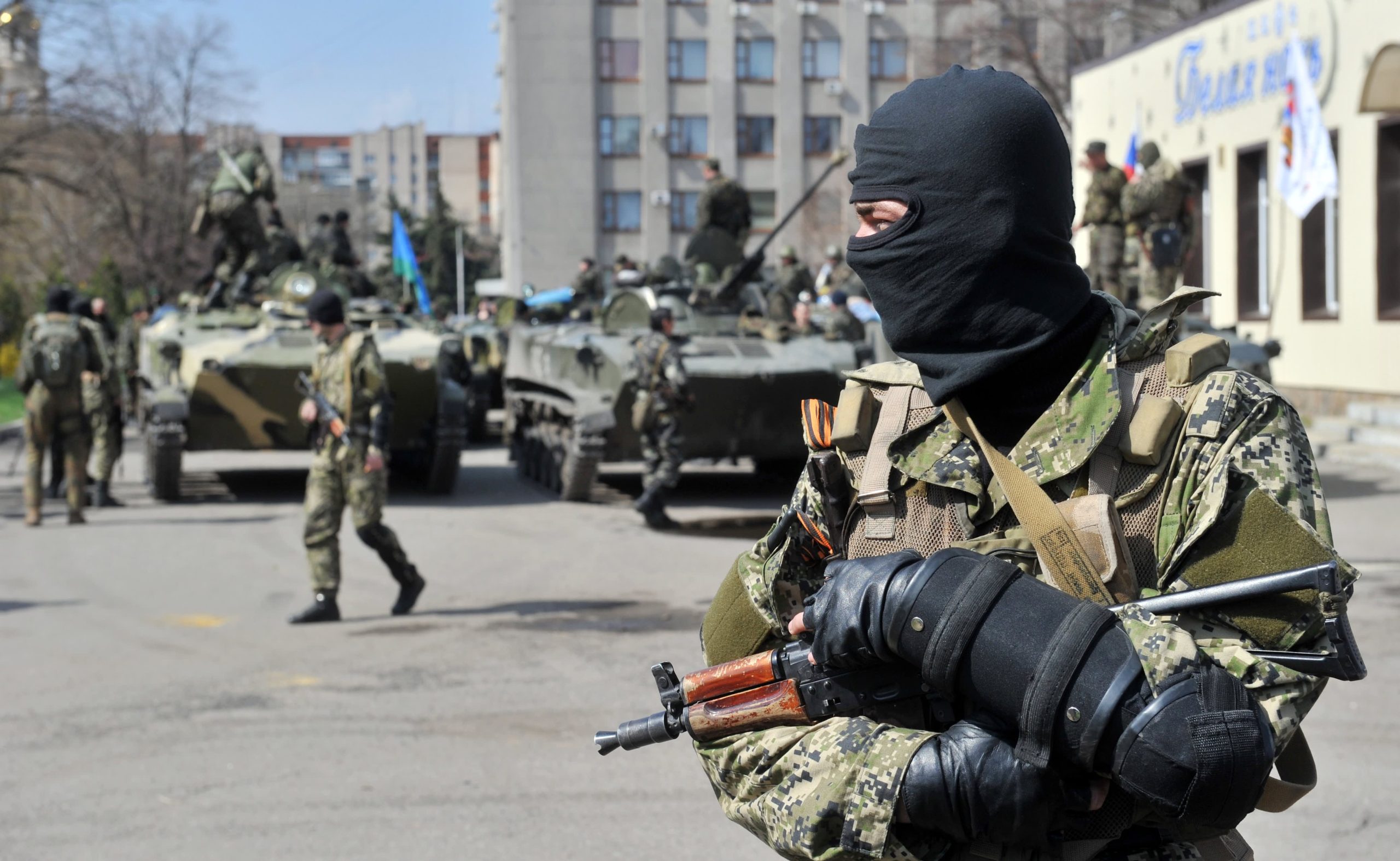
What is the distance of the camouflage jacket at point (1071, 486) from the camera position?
1.73 m

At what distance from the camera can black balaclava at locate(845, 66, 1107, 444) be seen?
193 cm

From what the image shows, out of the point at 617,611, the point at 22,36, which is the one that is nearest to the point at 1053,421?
the point at 617,611

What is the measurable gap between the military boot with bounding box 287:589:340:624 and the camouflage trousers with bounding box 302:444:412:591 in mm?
73

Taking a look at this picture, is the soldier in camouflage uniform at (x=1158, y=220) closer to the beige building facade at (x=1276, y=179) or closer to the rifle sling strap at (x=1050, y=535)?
the beige building facade at (x=1276, y=179)

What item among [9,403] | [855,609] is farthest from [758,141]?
[855,609]

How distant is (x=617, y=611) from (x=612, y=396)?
4926 mm

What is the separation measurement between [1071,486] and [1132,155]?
1894 centimetres

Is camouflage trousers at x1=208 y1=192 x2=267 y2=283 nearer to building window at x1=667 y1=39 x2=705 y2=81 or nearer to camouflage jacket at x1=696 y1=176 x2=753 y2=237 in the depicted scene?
camouflage jacket at x1=696 y1=176 x2=753 y2=237

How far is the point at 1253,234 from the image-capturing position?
63.9 feet

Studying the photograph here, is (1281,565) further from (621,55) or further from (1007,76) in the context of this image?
(621,55)

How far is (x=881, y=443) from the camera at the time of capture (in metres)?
2.08

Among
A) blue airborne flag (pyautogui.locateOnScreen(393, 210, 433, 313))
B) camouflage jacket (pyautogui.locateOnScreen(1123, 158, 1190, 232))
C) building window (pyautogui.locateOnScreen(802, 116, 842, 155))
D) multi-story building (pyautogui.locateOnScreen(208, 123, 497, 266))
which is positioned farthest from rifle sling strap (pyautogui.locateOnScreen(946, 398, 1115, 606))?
multi-story building (pyautogui.locateOnScreen(208, 123, 497, 266))

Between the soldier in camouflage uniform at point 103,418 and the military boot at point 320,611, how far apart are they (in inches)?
251

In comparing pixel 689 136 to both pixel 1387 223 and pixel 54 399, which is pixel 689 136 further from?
pixel 54 399
